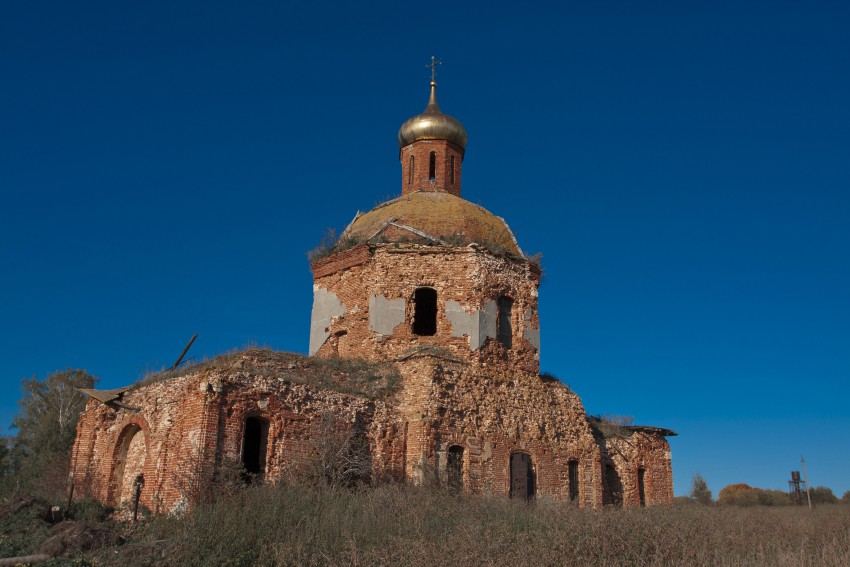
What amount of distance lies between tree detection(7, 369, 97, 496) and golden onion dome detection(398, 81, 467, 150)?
14945 millimetres

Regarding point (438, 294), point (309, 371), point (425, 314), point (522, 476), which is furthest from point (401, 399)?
point (425, 314)

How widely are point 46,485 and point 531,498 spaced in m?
13.2

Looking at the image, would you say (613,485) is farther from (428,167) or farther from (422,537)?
(422,537)

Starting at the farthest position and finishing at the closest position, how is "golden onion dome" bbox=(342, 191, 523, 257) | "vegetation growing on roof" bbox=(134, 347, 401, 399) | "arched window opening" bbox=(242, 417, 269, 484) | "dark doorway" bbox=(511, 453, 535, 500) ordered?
"golden onion dome" bbox=(342, 191, 523, 257) → "dark doorway" bbox=(511, 453, 535, 500) → "vegetation growing on roof" bbox=(134, 347, 401, 399) → "arched window opening" bbox=(242, 417, 269, 484)

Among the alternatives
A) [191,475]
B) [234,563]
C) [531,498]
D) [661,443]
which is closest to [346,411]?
[191,475]

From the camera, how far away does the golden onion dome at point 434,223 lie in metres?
20.0

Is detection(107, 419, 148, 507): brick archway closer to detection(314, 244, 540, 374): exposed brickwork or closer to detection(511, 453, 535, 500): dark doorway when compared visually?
detection(314, 244, 540, 374): exposed brickwork

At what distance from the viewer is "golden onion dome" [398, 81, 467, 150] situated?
943 inches

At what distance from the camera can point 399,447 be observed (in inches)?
650

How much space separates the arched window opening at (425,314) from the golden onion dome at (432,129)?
6404 mm

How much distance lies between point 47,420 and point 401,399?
58.7 ft

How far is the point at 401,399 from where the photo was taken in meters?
17.0

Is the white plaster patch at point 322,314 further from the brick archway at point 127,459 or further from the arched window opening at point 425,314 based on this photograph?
the brick archway at point 127,459

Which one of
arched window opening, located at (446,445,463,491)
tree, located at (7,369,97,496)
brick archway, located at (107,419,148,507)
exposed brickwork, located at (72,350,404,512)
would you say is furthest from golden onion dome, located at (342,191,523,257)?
tree, located at (7,369,97,496)
